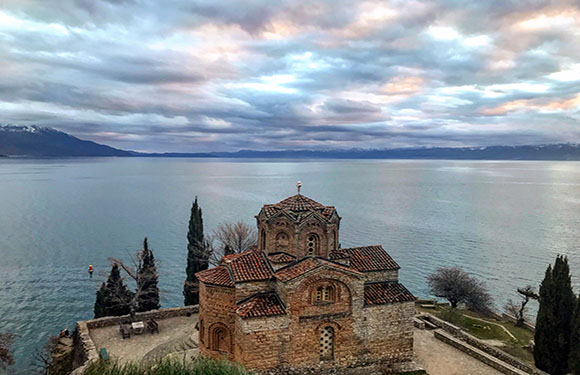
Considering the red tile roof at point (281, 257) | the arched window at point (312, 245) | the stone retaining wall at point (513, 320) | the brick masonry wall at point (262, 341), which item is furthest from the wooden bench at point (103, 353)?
the stone retaining wall at point (513, 320)

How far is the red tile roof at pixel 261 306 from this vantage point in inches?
766

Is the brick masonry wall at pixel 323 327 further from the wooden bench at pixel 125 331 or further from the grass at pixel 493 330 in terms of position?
the grass at pixel 493 330

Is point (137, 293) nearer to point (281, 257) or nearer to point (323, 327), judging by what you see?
point (281, 257)

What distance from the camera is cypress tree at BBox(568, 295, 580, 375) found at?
2189 centimetres

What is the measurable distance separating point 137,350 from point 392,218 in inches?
2634

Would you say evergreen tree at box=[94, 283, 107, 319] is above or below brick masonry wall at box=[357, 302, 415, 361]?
below

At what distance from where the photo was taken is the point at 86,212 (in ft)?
291

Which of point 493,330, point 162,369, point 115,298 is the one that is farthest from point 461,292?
point 162,369

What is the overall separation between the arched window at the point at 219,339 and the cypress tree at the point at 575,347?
18.8 meters

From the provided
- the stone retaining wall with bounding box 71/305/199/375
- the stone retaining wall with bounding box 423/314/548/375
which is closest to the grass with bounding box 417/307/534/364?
the stone retaining wall with bounding box 423/314/548/375

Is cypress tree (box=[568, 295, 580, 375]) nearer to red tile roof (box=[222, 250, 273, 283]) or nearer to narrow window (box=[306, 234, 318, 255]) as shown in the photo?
narrow window (box=[306, 234, 318, 255])

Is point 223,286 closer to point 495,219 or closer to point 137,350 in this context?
point 137,350

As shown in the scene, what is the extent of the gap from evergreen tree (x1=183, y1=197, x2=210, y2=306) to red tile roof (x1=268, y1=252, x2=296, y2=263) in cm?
1209

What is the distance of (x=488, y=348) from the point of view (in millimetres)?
24531
